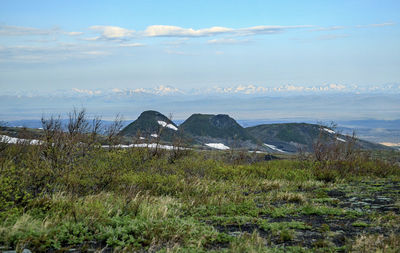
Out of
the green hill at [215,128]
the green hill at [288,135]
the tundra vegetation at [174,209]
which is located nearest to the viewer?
the tundra vegetation at [174,209]

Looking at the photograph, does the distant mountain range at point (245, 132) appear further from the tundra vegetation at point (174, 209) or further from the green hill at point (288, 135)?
the tundra vegetation at point (174, 209)

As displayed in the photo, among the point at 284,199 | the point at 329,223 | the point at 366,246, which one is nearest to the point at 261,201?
the point at 284,199

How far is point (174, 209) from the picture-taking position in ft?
33.3

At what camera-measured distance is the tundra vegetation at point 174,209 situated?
6746 mm

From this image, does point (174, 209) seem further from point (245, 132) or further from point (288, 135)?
point (288, 135)

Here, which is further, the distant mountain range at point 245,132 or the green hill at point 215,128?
the green hill at point 215,128

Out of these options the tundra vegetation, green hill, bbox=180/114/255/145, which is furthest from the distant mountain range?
the tundra vegetation

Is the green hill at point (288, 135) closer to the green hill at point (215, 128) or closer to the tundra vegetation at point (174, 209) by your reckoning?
the green hill at point (215, 128)

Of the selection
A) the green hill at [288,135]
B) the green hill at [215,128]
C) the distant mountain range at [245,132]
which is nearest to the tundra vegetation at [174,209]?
the distant mountain range at [245,132]

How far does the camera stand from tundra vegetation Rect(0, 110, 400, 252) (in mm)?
6746

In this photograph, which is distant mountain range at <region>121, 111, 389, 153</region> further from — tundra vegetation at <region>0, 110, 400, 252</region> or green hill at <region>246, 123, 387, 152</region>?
tundra vegetation at <region>0, 110, 400, 252</region>

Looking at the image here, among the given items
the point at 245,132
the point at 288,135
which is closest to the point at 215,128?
the point at 245,132

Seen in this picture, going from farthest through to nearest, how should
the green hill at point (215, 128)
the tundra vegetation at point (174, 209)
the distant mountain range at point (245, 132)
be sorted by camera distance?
the green hill at point (215, 128) → the distant mountain range at point (245, 132) → the tundra vegetation at point (174, 209)

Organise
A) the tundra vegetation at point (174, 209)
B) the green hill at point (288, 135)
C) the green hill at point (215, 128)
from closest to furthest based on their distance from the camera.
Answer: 1. the tundra vegetation at point (174, 209)
2. the green hill at point (215, 128)
3. the green hill at point (288, 135)
